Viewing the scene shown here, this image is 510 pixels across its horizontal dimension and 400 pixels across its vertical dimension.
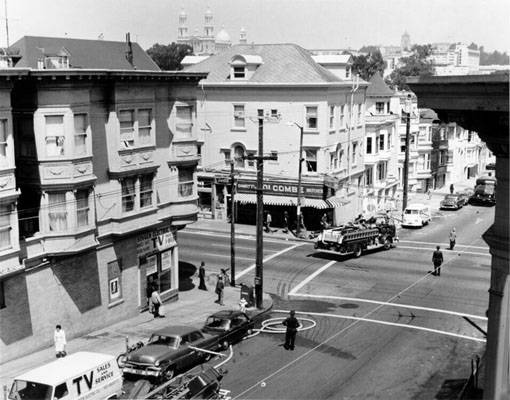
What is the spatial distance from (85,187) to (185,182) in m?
8.04

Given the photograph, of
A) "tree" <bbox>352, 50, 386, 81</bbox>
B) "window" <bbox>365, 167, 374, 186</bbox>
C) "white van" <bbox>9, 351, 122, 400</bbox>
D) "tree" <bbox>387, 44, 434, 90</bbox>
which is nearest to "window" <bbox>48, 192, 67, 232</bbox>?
"white van" <bbox>9, 351, 122, 400</bbox>

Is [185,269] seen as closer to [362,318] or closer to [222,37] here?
[362,318]

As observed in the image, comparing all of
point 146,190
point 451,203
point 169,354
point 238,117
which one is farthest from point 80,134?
point 451,203

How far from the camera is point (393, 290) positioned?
36938 millimetres

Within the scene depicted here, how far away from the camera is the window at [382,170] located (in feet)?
227

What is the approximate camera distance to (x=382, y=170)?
231ft

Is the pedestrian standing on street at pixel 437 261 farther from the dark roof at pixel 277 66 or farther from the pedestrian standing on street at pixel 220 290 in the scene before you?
the dark roof at pixel 277 66

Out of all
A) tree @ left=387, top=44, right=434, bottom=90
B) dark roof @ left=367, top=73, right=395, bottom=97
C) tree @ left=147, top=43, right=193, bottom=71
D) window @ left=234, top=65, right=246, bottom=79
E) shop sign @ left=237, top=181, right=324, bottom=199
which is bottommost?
shop sign @ left=237, top=181, right=324, bottom=199

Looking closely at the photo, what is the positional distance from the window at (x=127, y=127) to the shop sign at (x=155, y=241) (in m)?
4.69

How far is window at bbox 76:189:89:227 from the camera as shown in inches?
1134

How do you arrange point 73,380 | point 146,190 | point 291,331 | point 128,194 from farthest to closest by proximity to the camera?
1. point 146,190
2. point 128,194
3. point 291,331
4. point 73,380

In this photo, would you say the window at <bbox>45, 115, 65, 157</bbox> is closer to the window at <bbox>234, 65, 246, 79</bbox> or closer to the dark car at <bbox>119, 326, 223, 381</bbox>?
the dark car at <bbox>119, 326, 223, 381</bbox>

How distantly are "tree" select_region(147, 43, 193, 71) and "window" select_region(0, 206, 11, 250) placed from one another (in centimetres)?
12211

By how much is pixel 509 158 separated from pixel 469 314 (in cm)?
2411
